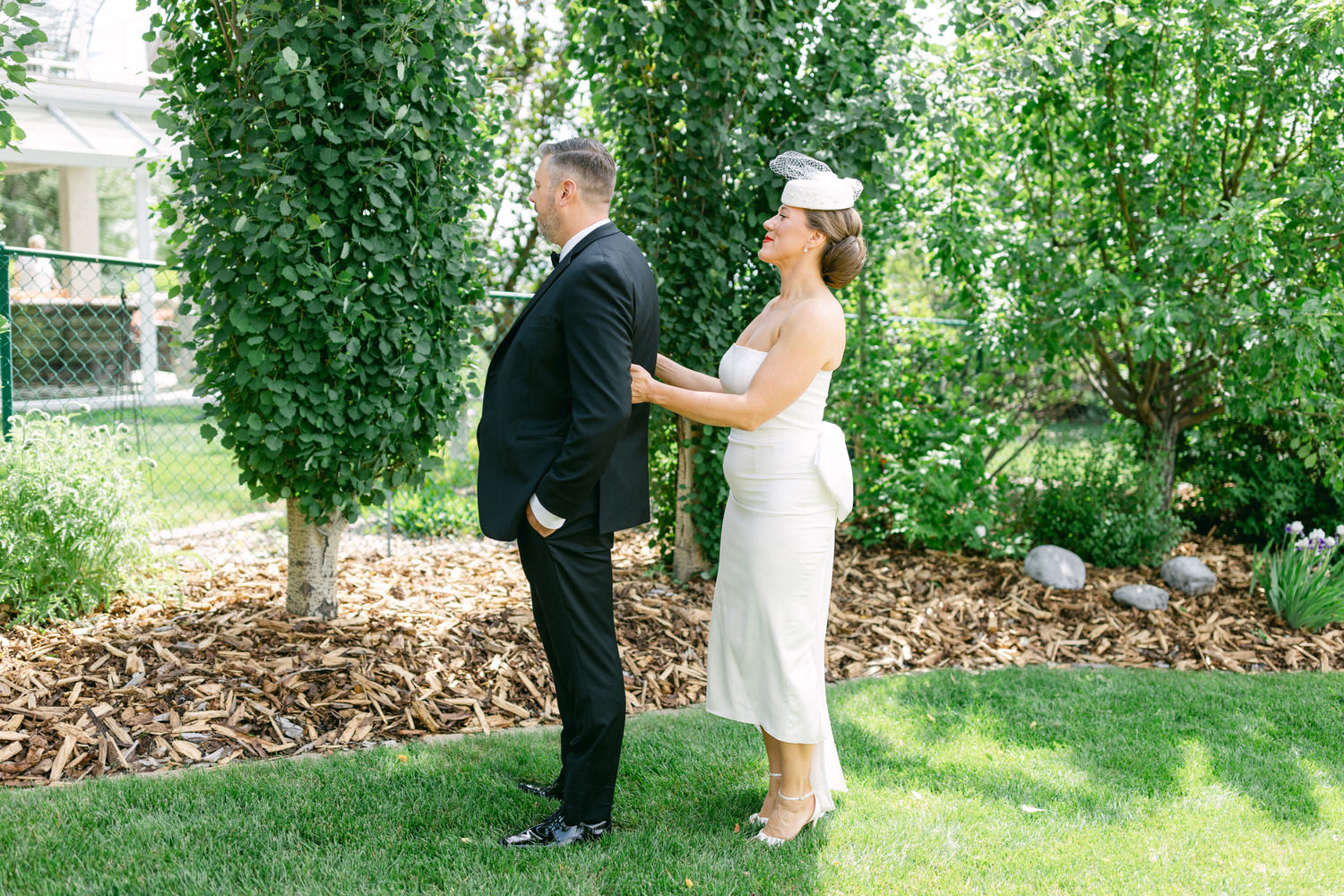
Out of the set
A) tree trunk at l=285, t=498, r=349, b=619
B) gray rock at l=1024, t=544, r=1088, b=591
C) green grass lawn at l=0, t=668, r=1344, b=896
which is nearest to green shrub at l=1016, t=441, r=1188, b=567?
gray rock at l=1024, t=544, r=1088, b=591

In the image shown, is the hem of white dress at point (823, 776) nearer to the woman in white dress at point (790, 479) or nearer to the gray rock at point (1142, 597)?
the woman in white dress at point (790, 479)

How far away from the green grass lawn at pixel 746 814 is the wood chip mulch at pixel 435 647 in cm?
31

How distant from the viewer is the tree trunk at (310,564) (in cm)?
441

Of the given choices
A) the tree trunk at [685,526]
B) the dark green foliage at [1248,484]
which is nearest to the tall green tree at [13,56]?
the tree trunk at [685,526]

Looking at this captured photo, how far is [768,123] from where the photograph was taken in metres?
5.20

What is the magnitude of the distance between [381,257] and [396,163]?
0.37 metres

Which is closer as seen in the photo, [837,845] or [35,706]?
[837,845]

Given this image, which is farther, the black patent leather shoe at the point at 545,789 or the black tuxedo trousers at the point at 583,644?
the black patent leather shoe at the point at 545,789

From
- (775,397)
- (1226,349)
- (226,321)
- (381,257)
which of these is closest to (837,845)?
(775,397)

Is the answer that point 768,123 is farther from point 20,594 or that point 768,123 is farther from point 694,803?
point 20,594

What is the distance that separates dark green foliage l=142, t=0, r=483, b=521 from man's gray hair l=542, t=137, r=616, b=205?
1.24 m

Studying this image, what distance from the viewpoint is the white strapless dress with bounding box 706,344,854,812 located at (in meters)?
2.94

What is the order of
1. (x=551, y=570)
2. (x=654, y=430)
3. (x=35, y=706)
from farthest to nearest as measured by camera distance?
(x=654, y=430)
(x=35, y=706)
(x=551, y=570)

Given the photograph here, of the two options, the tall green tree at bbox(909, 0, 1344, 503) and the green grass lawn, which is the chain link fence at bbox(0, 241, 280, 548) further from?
the tall green tree at bbox(909, 0, 1344, 503)
